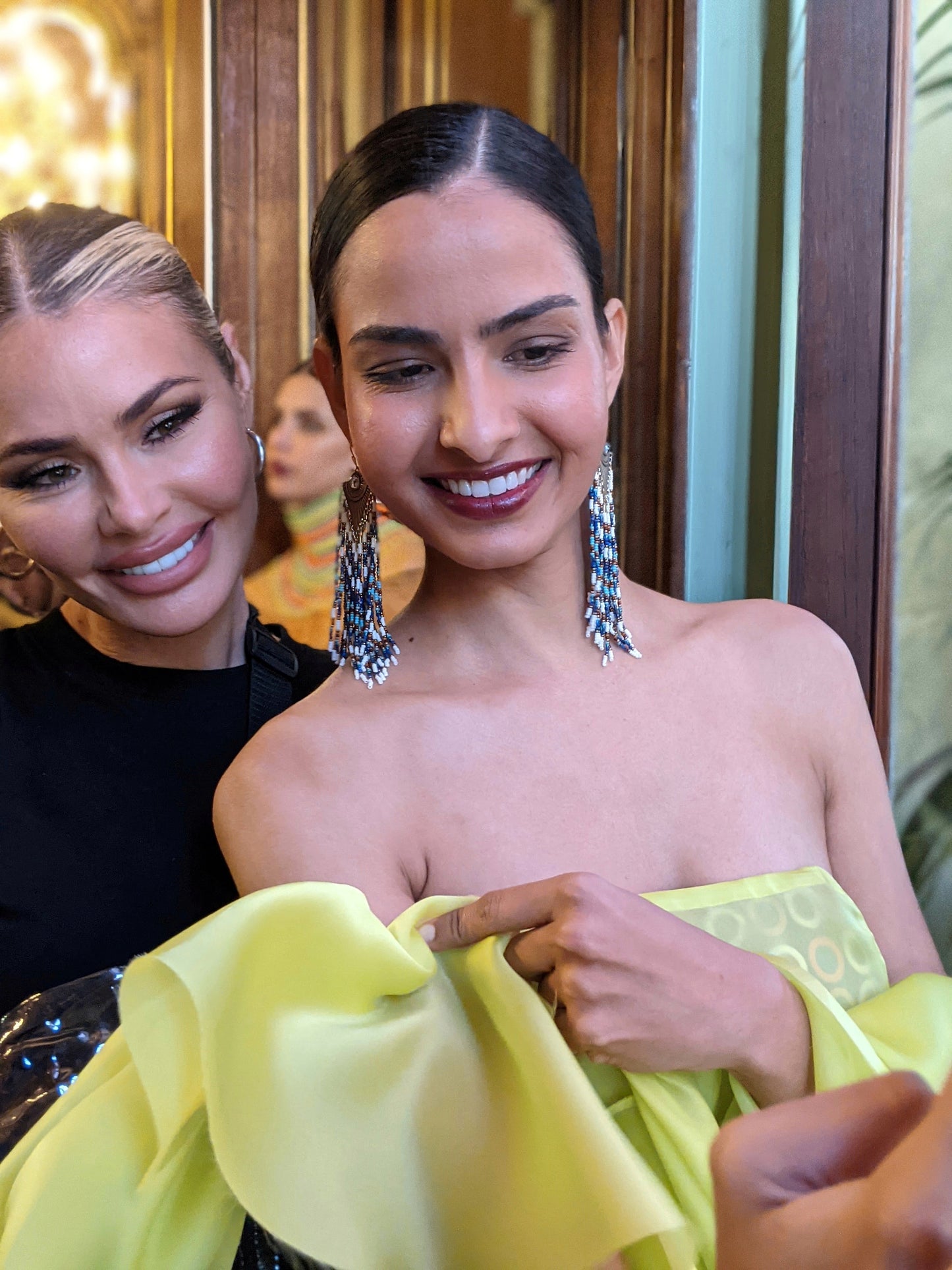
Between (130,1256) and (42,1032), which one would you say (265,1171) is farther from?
(42,1032)

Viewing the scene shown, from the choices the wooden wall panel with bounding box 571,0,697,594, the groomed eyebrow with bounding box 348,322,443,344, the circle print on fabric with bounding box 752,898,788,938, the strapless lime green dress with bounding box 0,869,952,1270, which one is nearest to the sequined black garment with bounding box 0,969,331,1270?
the strapless lime green dress with bounding box 0,869,952,1270

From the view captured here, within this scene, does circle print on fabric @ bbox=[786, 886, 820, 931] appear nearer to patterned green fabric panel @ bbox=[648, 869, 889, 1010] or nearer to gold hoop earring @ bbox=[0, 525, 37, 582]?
patterned green fabric panel @ bbox=[648, 869, 889, 1010]

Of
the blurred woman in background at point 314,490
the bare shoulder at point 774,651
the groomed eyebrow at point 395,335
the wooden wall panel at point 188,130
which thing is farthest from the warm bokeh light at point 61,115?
the bare shoulder at point 774,651

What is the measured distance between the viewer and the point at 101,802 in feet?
4.12

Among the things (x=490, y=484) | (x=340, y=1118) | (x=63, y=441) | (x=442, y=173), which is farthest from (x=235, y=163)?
(x=340, y=1118)

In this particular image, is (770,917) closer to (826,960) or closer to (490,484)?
(826,960)

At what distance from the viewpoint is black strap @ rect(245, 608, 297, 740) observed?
1.33m

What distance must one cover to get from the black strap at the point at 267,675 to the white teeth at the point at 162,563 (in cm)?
16

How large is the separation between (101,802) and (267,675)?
0.72 feet

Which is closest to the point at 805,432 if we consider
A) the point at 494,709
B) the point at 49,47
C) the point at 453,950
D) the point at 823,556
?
the point at 823,556

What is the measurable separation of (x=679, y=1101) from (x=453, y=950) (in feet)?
0.60

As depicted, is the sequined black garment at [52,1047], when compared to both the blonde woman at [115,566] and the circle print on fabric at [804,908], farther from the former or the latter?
the circle print on fabric at [804,908]

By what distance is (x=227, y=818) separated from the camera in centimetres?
100

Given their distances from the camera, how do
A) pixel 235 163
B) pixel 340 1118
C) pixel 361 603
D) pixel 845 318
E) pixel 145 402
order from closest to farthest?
pixel 340 1118
pixel 361 603
pixel 145 402
pixel 845 318
pixel 235 163
